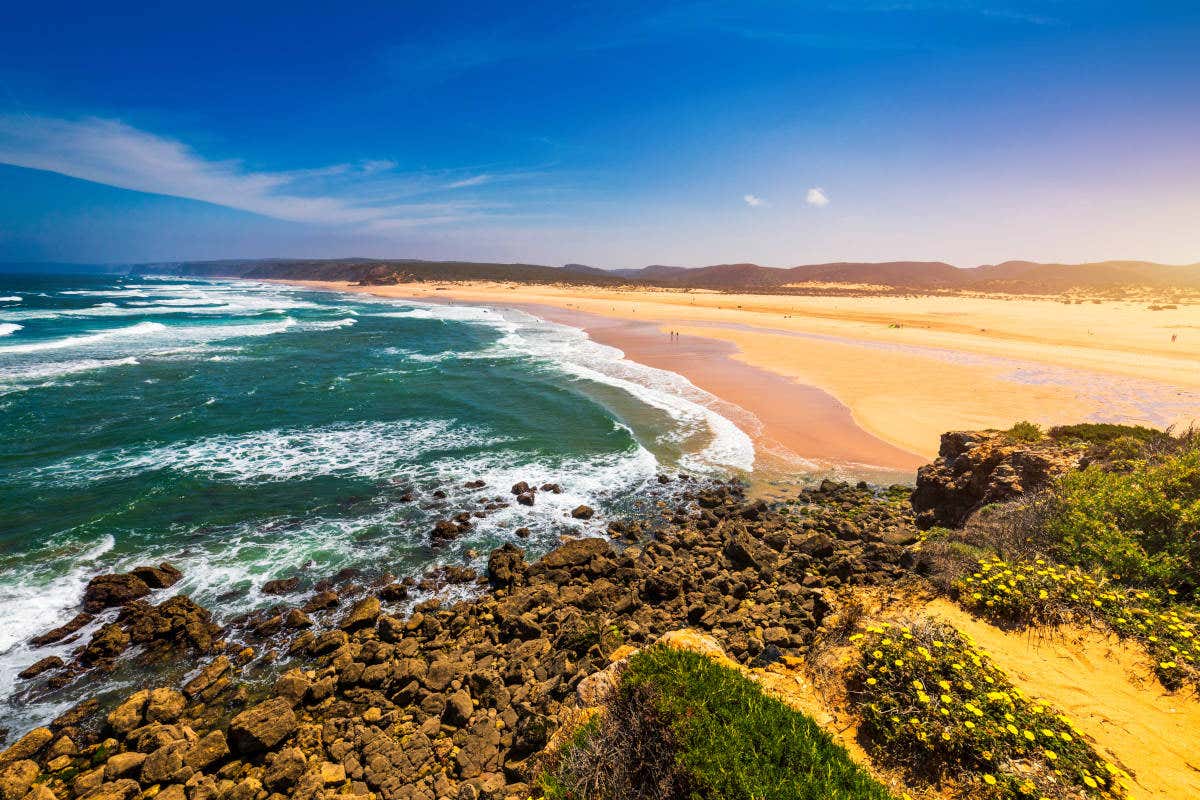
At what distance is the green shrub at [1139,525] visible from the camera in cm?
613

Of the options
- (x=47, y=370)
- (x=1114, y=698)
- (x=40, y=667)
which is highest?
(x=47, y=370)

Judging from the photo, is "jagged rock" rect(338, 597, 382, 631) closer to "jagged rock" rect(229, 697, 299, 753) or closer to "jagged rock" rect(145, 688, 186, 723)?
"jagged rock" rect(229, 697, 299, 753)

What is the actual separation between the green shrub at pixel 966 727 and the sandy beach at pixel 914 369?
12.9m

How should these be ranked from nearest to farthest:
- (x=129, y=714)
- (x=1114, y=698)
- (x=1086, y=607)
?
(x=1114, y=698) → (x=1086, y=607) → (x=129, y=714)

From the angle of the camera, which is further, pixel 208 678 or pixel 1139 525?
pixel 208 678

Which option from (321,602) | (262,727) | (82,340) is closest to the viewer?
(262,727)

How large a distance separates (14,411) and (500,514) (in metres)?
22.4

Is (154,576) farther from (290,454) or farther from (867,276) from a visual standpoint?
(867,276)

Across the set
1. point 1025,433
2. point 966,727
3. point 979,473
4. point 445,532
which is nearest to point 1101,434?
point 1025,433

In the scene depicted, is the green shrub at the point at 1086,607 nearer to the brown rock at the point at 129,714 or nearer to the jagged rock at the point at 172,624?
the brown rock at the point at 129,714

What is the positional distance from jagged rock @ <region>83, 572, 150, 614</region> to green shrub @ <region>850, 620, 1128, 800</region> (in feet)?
43.9

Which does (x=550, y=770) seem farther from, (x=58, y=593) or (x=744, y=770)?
(x=58, y=593)

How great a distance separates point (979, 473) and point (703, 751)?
420 inches

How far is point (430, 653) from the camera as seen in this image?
27.9 feet
